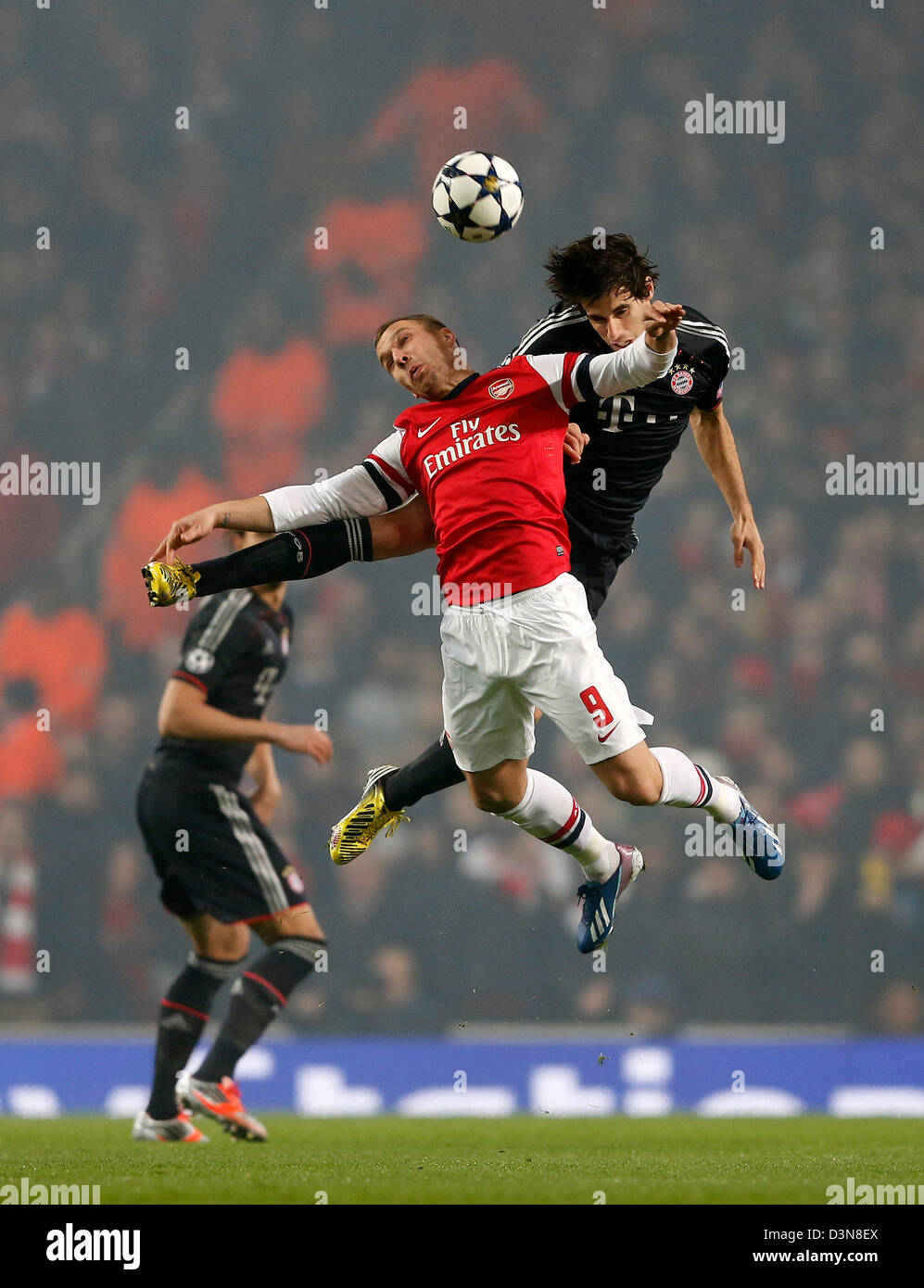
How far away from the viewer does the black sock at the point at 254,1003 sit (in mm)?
6809

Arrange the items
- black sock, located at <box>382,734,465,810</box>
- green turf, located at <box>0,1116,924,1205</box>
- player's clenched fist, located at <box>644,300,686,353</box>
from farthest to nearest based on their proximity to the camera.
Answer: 1. black sock, located at <box>382,734,465,810</box>
2. player's clenched fist, located at <box>644,300,686,353</box>
3. green turf, located at <box>0,1116,924,1205</box>

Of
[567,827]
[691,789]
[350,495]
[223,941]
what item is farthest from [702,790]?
[223,941]

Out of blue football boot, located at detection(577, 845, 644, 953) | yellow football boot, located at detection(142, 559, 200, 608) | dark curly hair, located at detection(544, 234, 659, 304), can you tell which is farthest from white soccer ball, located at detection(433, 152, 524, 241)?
blue football boot, located at detection(577, 845, 644, 953)

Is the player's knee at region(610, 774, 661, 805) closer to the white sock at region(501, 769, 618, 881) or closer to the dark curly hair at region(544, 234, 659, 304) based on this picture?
the white sock at region(501, 769, 618, 881)

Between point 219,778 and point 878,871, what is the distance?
200 inches

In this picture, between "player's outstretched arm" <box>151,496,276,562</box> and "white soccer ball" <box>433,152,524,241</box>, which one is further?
"white soccer ball" <box>433,152,524,241</box>

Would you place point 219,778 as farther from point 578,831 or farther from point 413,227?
point 413,227

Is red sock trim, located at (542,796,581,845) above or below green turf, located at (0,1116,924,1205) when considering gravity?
above

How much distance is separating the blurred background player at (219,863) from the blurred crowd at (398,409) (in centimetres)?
343

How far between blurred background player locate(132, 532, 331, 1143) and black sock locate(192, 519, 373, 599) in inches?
49.3

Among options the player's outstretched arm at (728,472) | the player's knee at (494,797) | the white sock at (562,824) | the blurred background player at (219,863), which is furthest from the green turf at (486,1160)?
the player's outstretched arm at (728,472)

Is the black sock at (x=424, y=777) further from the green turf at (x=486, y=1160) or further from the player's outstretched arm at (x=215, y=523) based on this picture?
the green turf at (x=486, y=1160)

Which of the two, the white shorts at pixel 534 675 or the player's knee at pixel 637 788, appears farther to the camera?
the player's knee at pixel 637 788

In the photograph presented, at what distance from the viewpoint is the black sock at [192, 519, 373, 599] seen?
5.45 metres
